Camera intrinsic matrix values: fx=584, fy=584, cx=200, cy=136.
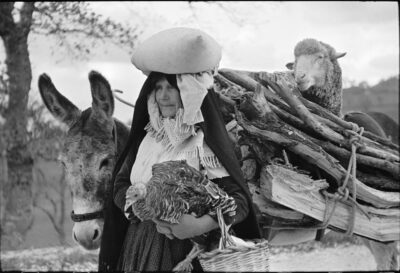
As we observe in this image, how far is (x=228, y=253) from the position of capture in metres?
2.21

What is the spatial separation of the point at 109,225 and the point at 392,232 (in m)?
2.02

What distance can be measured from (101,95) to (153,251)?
1.08 m

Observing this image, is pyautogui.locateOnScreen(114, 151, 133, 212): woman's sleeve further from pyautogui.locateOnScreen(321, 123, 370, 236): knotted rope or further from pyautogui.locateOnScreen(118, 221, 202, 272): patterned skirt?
pyautogui.locateOnScreen(321, 123, 370, 236): knotted rope

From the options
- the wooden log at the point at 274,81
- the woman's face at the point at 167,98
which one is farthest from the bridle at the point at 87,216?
the wooden log at the point at 274,81

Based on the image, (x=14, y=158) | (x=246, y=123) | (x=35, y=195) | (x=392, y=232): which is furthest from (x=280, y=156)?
(x=35, y=195)

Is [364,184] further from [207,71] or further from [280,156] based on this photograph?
[207,71]

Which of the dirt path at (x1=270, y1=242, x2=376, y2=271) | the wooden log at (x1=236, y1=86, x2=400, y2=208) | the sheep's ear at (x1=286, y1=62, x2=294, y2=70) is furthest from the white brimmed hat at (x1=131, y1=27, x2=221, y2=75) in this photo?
the dirt path at (x1=270, y1=242, x2=376, y2=271)

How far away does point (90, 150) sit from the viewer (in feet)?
10.3

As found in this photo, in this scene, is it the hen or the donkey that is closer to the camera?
the hen

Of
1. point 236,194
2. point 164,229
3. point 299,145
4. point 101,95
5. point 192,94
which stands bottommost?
point 164,229

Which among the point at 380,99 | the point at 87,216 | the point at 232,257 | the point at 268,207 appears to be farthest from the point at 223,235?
the point at 380,99

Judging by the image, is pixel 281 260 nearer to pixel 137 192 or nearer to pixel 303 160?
pixel 303 160

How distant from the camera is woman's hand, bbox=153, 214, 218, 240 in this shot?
7.28ft

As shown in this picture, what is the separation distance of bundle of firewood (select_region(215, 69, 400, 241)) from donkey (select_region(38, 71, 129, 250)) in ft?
2.20
